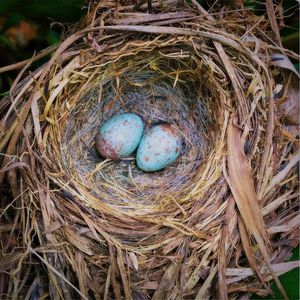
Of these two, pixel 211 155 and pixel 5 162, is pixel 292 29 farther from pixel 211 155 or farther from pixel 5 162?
pixel 5 162

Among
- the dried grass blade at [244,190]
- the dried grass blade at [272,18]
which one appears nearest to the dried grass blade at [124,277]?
the dried grass blade at [244,190]

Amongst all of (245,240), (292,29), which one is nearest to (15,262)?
(245,240)

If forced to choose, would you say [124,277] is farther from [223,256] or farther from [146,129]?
[146,129]

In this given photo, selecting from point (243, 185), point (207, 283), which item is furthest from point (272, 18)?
point (207, 283)

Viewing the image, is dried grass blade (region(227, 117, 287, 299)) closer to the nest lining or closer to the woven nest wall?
the woven nest wall

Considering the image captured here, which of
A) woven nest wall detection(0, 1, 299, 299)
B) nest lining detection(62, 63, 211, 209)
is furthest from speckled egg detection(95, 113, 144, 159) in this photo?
woven nest wall detection(0, 1, 299, 299)

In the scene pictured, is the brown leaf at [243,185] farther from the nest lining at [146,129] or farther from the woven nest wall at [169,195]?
the nest lining at [146,129]
